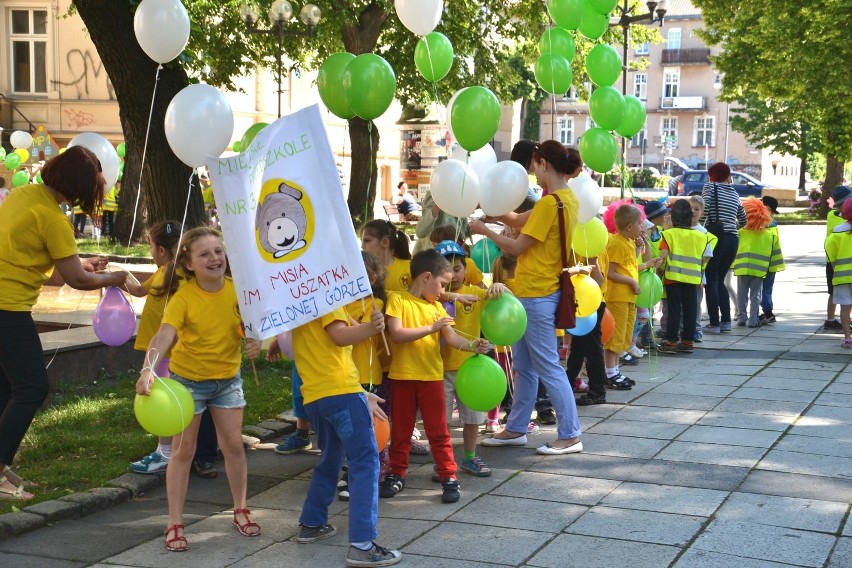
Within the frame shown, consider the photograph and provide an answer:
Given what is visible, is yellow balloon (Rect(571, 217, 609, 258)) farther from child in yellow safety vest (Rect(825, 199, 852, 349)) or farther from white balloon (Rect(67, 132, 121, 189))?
child in yellow safety vest (Rect(825, 199, 852, 349))

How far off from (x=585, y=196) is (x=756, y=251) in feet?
20.8

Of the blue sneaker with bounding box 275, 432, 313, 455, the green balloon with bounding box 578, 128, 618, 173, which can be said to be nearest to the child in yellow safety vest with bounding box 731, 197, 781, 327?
the green balloon with bounding box 578, 128, 618, 173

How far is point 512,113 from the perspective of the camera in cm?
5972

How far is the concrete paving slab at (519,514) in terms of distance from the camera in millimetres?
5312

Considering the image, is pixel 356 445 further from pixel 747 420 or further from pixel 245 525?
pixel 747 420

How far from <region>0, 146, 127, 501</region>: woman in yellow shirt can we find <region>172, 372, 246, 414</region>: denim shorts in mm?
964

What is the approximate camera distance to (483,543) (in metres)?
5.04

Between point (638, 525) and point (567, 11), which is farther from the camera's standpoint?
point (567, 11)

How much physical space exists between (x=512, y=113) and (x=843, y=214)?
162 ft

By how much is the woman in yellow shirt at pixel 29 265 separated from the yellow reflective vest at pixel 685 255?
23.1ft

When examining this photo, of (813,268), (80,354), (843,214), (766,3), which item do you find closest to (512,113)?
(766,3)

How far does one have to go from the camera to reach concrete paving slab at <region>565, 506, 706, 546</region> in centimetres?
504

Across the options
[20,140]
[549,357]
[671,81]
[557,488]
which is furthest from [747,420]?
[671,81]

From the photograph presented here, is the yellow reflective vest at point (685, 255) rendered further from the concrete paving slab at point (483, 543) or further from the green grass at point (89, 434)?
the concrete paving slab at point (483, 543)
